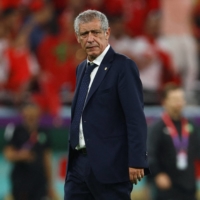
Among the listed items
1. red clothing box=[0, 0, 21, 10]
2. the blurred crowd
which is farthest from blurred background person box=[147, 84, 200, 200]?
red clothing box=[0, 0, 21, 10]

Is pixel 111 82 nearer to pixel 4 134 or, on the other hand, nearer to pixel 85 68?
pixel 85 68

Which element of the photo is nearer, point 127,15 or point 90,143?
point 90,143

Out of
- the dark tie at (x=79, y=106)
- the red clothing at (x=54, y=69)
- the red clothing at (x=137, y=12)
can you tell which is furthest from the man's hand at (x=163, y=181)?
the red clothing at (x=137, y=12)

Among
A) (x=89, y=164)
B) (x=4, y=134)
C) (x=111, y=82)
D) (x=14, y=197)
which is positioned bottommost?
(x=14, y=197)

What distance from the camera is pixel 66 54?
10008 mm

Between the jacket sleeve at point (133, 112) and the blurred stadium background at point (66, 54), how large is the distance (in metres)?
4.82

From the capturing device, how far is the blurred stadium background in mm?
9742

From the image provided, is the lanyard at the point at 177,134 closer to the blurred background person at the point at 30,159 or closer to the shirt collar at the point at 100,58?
the blurred background person at the point at 30,159

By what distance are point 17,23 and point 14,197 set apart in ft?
8.47

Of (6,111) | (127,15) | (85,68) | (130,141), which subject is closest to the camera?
(130,141)

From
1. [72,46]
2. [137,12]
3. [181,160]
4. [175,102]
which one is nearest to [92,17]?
[175,102]

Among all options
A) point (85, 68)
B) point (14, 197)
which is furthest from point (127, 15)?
point (85, 68)

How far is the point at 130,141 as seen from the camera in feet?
Result: 15.1

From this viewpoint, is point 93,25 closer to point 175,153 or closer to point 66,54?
point 175,153
